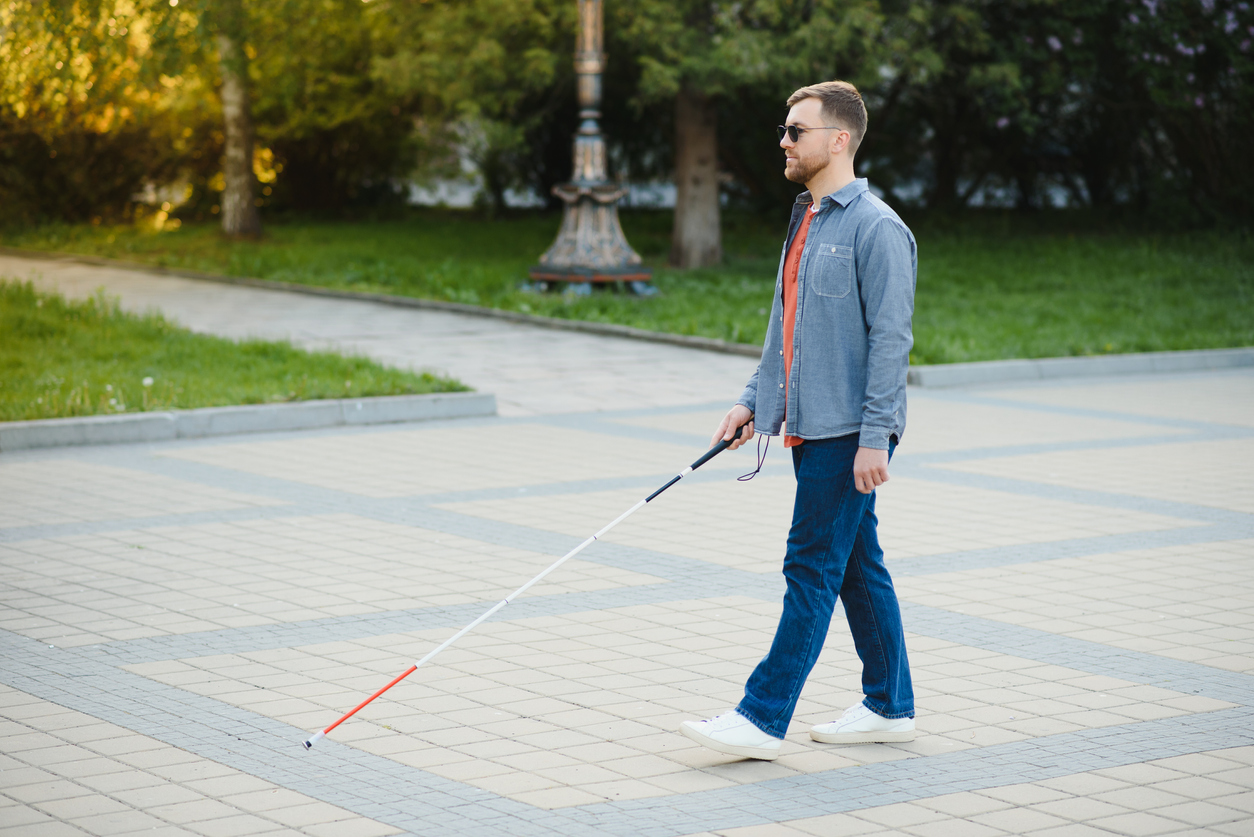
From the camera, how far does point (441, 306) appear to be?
56.8 feet

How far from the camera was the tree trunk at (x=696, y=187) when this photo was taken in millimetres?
20328

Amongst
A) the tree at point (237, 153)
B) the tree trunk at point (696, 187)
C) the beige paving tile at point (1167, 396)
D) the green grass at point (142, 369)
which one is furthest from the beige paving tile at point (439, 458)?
the tree at point (237, 153)

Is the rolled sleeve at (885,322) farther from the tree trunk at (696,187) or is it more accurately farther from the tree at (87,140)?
the tree at (87,140)

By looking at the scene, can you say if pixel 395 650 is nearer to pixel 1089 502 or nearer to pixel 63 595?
pixel 63 595

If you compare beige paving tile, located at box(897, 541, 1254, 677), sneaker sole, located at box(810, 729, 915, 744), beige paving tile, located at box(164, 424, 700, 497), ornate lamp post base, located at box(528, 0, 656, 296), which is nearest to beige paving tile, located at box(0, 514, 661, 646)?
beige paving tile, located at box(164, 424, 700, 497)

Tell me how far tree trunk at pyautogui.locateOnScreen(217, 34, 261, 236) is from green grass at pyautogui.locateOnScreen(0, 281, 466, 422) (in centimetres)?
1059

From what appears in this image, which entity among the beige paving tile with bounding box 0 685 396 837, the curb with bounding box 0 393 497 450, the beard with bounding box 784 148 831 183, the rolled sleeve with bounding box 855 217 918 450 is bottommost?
the beige paving tile with bounding box 0 685 396 837

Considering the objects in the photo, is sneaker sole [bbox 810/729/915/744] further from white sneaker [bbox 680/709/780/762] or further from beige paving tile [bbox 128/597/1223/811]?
white sneaker [bbox 680/709/780/762]

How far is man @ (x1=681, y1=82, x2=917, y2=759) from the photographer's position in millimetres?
4098

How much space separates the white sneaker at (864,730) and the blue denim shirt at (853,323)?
91 cm

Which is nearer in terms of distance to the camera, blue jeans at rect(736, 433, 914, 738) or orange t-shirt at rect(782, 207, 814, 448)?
blue jeans at rect(736, 433, 914, 738)

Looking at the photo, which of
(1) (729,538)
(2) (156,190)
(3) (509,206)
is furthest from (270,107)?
(1) (729,538)

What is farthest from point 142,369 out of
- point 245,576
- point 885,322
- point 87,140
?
point 87,140

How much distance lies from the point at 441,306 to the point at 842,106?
44.0 ft
